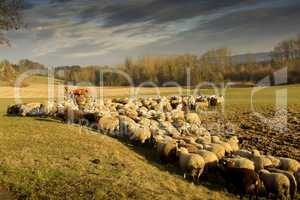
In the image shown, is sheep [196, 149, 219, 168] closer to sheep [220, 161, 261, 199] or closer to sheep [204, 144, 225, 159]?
sheep [204, 144, 225, 159]

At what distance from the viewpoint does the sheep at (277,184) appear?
11.9m

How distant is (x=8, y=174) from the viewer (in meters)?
12.0

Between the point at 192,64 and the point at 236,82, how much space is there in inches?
618

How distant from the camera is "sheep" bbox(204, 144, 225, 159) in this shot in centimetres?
1494

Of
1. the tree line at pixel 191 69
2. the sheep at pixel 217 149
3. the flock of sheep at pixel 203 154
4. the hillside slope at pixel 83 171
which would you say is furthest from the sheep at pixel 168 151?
the tree line at pixel 191 69

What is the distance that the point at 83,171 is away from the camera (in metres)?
12.6

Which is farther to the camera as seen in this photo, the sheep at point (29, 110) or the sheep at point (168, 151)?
the sheep at point (29, 110)

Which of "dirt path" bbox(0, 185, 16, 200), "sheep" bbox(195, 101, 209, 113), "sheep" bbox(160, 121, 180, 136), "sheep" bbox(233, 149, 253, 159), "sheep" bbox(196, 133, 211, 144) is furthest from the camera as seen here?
"sheep" bbox(195, 101, 209, 113)

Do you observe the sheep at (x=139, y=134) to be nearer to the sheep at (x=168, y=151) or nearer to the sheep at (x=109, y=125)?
the sheep at (x=109, y=125)

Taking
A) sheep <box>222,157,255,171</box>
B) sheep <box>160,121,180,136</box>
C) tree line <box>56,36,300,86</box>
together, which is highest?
tree line <box>56,36,300,86</box>

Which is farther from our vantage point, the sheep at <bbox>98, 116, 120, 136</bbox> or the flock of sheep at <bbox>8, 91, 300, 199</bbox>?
the sheep at <bbox>98, 116, 120, 136</bbox>

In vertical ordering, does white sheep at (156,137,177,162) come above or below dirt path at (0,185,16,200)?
above

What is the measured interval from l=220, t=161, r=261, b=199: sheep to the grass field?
19.4 inches

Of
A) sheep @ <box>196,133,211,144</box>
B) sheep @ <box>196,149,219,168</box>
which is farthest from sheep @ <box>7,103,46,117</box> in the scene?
sheep @ <box>196,149,219,168</box>
